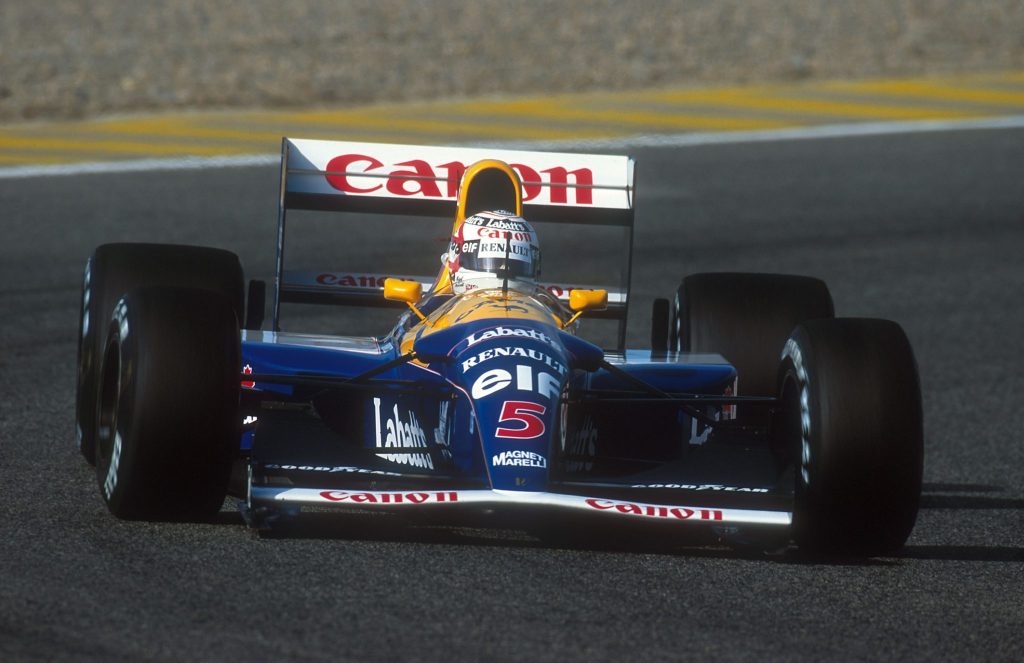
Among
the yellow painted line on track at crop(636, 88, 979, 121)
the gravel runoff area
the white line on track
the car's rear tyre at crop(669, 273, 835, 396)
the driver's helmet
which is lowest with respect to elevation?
the car's rear tyre at crop(669, 273, 835, 396)

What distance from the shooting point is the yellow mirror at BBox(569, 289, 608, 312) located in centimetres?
726

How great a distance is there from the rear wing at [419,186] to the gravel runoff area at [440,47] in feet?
36.0

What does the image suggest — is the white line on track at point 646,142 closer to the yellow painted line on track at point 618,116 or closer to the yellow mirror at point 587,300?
the yellow painted line on track at point 618,116

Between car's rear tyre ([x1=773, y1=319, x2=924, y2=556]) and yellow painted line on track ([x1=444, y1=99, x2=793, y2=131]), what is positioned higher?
yellow painted line on track ([x1=444, y1=99, x2=793, y2=131])

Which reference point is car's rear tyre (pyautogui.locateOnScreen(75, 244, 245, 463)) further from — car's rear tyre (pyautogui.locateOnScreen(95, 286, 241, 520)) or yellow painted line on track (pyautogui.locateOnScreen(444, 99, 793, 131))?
yellow painted line on track (pyautogui.locateOnScreen(444, 99, 793, 131))

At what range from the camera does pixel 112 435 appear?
6273 millimetres

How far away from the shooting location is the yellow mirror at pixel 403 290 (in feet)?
23.4

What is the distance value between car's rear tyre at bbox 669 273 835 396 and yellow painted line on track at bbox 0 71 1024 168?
385 inches

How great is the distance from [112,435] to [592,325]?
21.0 ft

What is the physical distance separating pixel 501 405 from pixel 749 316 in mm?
2183

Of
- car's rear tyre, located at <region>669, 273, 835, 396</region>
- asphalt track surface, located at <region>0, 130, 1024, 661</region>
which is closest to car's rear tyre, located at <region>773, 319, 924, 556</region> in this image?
asphalt track surface, located at <region>0, 130, 1024, 661</region>

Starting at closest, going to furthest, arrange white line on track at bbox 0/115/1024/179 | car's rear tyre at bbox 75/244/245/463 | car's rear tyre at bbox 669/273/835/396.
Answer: car's rear tyre at bbox 75/244/245/463
car's rear tyre at bbox 669/273/835/396
white line on track at bbox 0/115/1024/179

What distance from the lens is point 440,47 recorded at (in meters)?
23.8

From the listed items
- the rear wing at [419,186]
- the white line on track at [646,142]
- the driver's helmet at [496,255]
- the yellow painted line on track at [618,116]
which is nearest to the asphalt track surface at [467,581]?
the driver's helmet at [496,255]
